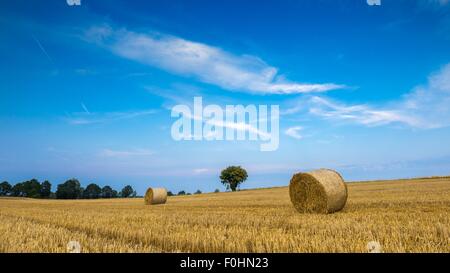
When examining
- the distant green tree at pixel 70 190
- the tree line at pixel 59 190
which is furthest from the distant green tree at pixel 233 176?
the distant green tree at pixel 70 190

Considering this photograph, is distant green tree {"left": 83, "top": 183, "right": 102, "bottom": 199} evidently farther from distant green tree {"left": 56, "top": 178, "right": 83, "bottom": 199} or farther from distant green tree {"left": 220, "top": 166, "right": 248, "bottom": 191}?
distant green tree {"left": 220, "top": 166, "right": 248, "bottom": 191}

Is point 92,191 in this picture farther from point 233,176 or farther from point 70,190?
point 233,176

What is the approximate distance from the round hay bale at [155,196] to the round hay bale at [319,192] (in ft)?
49.8

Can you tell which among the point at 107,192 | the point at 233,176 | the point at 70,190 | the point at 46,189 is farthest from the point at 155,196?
the point at 107,192

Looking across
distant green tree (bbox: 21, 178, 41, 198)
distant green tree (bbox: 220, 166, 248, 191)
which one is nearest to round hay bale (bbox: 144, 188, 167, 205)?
distant green tree (bbox: 220, 166, 248, 191)

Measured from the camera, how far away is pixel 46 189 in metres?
96.8

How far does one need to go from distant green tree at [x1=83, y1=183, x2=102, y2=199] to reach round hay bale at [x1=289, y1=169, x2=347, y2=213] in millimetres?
93472

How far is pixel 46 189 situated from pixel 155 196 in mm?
79673

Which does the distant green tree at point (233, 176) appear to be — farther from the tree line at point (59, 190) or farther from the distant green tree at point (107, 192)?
the distant green tree at point (107, 192)

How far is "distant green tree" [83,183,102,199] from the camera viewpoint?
3950 inches

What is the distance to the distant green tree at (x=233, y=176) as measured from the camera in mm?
75938

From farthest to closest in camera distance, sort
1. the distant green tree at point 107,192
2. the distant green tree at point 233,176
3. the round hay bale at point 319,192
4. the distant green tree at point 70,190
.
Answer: the distant green tree at point 107,192, the distant green tree at point 70,190, the distant green tree at point 233,176, the round hay bale at point 319,192
